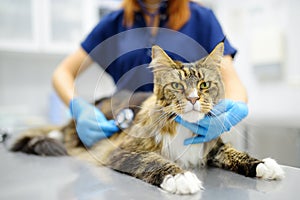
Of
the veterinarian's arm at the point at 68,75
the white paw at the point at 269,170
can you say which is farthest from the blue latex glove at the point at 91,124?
the white paw at the point at 269,170

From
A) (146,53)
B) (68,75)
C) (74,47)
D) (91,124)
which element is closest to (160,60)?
(146,53)

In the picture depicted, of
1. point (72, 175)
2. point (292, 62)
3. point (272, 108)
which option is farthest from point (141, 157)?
point (292, 62)

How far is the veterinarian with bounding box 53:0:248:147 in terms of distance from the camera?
0.65 meters

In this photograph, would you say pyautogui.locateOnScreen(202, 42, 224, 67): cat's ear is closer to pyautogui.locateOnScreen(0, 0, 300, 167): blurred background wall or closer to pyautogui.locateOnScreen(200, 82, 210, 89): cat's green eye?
pyautogui.locateOnScreen(200, 82, 210, 89): cat's green eye

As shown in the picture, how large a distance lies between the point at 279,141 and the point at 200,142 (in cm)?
64

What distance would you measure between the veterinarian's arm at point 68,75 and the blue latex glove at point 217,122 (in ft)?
2.31

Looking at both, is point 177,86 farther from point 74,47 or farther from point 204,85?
point 74,47

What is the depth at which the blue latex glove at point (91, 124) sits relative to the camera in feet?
2.77

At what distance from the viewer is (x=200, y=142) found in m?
0.70

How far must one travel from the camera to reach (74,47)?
222cm

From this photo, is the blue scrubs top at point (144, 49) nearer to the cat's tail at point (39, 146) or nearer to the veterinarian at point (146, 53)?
the veterinarian at point (146, 53)

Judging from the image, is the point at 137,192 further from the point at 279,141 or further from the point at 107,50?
the point at 279,141

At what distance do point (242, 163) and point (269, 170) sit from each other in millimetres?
68

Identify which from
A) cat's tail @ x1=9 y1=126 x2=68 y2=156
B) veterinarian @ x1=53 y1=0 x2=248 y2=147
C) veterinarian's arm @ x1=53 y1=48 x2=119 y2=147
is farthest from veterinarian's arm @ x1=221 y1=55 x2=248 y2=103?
cat's tail @ x1=9 y1=126 x2=68 y2=156
